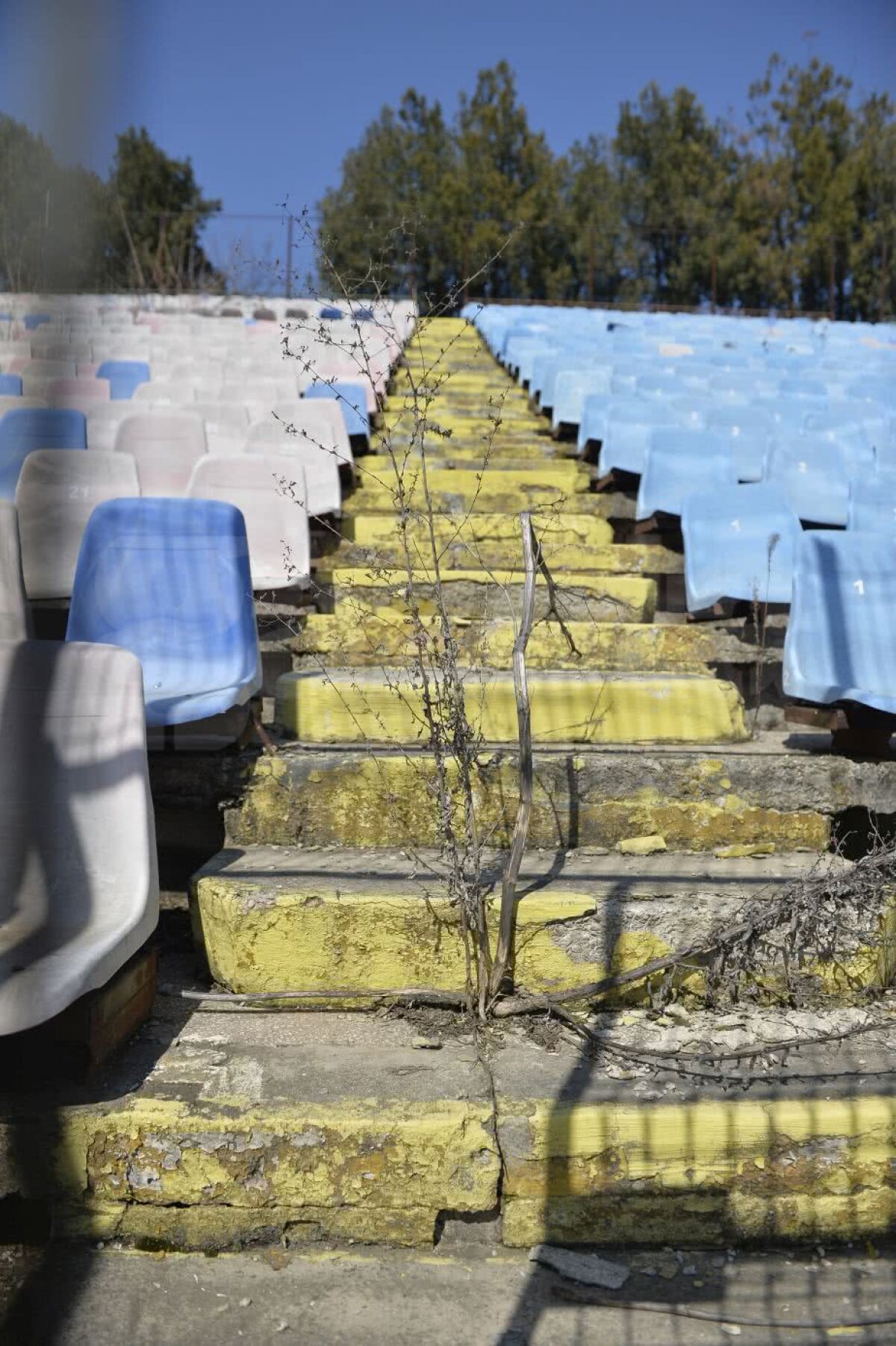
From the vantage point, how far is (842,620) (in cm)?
339

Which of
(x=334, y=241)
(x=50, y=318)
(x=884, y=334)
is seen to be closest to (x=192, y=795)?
(x=334, y=241)

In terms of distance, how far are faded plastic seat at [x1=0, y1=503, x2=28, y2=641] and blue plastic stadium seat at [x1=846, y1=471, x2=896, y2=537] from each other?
2962mm

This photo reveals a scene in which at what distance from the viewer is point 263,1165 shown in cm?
209

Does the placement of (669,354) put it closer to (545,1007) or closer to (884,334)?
(884,334)

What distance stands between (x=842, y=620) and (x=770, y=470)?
2.47 meters

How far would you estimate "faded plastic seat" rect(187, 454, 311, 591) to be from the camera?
425 cm

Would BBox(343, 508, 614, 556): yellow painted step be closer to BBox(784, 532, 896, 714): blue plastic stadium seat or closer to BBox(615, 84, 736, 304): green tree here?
BBox(784, 532, 896, 714): blue plastic stadium seat

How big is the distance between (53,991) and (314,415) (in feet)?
13.6

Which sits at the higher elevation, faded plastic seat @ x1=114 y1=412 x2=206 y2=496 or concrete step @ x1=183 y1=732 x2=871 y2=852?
faded plastic seat @ x1=114 y1=412 x2=206 y2=496

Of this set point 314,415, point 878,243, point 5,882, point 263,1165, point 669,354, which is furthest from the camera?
point 878,243

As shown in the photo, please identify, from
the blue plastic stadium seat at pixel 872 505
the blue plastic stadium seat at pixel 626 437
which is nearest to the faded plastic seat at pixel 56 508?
the blue plastic stadium seat at pixel 626 437

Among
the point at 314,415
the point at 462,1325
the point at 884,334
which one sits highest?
the point at 884,334

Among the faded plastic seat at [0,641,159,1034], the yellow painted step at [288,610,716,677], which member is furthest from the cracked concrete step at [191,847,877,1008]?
the yellow painted step at [288,610,716,677]

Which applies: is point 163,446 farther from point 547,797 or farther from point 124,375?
point 124,375
